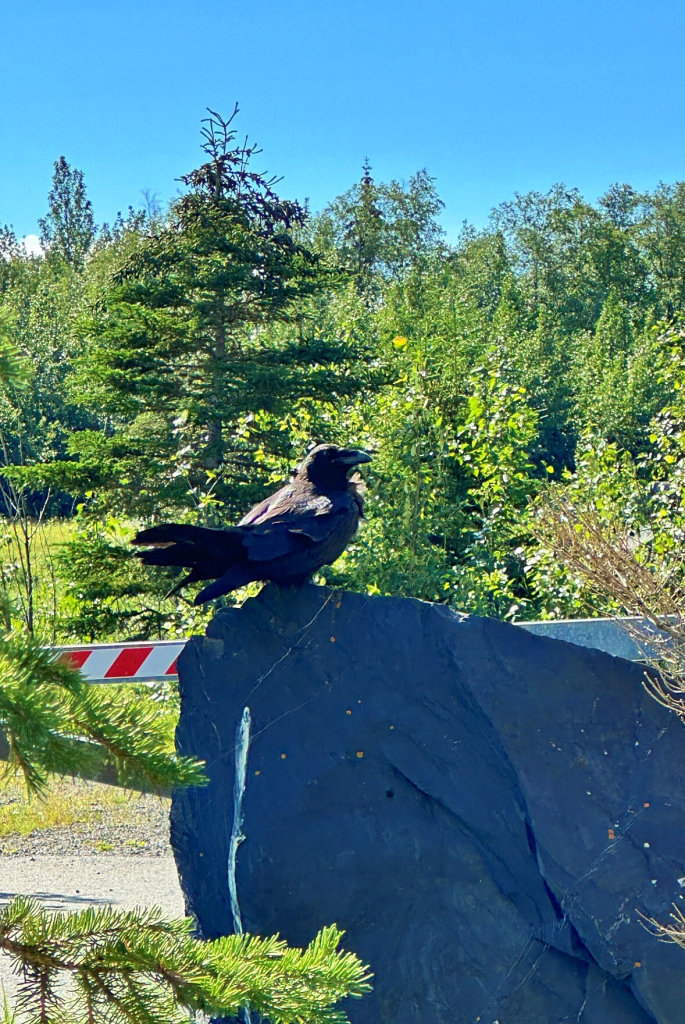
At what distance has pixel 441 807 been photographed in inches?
135

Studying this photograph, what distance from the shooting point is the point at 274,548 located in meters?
3.24

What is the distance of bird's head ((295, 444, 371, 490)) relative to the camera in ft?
11.6

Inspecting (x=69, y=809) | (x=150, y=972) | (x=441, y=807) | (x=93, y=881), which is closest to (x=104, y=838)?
(x=69, y=809)

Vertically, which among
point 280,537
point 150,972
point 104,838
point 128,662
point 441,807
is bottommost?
point 104,838

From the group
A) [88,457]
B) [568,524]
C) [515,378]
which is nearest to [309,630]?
[568,524]

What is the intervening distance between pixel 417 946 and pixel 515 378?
15655 millimetres

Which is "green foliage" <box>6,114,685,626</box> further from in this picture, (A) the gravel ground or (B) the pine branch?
(B) the pine branch

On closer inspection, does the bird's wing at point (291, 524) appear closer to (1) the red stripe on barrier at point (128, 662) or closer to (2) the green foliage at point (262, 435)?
(1) the red stripe on barrier at point (128, 662)

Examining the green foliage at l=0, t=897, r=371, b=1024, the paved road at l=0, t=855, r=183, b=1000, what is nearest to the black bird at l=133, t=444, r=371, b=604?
the green foliage at l=0, t=897, r=371, b=1024

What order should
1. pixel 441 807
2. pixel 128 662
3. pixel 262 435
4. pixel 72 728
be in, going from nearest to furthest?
1. pixel 72 728
2. pixel 441 807
3. pixel 128 662
4. pixel 262 435

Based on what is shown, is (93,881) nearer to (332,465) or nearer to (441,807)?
(441,807)

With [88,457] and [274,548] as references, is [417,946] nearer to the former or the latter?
[274,548]

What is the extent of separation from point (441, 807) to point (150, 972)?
2195mm

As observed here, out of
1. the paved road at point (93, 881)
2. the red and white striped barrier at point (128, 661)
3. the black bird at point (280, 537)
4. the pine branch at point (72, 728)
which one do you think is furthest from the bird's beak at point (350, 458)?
the paved road at point (93, 881)
